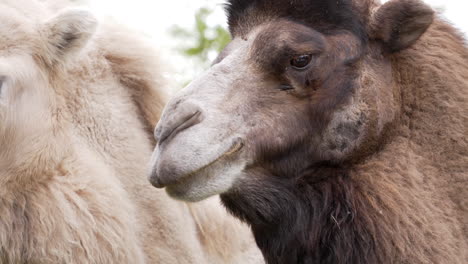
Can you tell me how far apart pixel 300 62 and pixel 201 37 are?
13307 mm

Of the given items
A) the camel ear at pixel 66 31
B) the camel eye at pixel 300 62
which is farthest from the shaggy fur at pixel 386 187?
the camel ear at pixel 66 31

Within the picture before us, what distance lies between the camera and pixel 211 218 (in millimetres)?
5684

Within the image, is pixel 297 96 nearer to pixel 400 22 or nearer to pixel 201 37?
pixel 400 22

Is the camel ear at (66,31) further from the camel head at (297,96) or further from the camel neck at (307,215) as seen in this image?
the camel neck at (307,215)

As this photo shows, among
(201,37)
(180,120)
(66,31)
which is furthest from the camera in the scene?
(201,37)

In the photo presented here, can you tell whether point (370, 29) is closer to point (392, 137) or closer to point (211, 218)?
point (392, 137)

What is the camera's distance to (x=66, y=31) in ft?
17.6

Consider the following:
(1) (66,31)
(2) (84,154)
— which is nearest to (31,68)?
(1) (66,31)

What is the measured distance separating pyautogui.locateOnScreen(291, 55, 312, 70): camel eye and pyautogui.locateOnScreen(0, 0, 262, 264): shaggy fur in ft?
4.79

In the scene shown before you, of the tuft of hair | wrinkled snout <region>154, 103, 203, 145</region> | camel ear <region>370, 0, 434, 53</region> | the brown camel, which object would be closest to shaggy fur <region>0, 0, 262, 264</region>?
the brown camel

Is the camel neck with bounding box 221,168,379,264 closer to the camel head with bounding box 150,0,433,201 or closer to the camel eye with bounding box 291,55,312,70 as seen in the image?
the camel head with bounding box 150,0,433,201

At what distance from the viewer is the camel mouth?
432cm

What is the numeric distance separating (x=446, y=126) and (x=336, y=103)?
66cm

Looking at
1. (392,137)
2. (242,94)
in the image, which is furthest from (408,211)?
(242,94)
